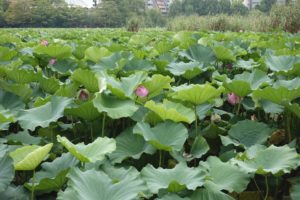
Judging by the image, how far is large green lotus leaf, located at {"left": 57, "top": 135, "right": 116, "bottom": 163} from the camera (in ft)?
2.86

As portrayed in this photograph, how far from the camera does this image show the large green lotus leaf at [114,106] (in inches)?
44.0

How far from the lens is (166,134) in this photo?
1.08 metres

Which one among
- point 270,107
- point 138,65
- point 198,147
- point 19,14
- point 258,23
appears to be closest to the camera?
point 198,147

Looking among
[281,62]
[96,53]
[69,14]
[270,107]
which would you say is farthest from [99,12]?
[270,107]

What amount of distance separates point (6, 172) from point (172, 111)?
47 centimetres

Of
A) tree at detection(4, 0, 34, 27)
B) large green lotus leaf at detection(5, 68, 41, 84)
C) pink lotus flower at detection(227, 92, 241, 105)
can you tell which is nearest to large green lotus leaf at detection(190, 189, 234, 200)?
pink lotus flower at detection(227, 92, 241, 105)

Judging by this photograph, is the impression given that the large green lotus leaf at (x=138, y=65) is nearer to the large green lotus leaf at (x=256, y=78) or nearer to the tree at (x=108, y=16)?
the large green lotus leaf at (x=256, y=78)

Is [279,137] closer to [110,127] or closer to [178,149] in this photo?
[178,149]

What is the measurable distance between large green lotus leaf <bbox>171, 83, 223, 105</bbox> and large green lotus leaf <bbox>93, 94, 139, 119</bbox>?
15 centimetres

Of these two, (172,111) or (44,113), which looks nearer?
(172,111)

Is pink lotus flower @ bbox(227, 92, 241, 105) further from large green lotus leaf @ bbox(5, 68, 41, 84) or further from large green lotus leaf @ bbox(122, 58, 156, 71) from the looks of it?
large green lotus leaf @ bbox(5, 68, 41, 84)

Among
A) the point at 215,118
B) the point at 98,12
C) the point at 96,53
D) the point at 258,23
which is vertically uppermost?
the point at 96,53

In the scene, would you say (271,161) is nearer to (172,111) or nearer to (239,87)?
(172,111)

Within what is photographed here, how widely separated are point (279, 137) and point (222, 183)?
484mm
